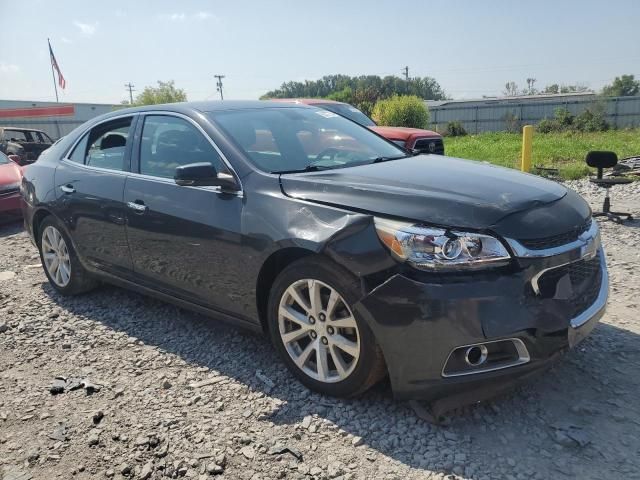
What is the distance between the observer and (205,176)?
11.7 feet

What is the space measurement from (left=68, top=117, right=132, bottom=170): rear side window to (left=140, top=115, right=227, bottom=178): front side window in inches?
11.1

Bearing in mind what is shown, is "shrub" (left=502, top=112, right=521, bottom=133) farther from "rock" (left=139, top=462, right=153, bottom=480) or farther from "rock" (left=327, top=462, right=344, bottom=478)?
"rock" (left=139, top=462, right=153, bottom=480)

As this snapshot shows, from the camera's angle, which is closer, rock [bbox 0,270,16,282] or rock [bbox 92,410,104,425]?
rock [bbox 92,410,104,425]

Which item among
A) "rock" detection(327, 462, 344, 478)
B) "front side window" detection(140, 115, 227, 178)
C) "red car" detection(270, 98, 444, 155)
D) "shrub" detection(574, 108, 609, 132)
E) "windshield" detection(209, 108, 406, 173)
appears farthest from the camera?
"shrub" detection(574, 108, 609, 132)

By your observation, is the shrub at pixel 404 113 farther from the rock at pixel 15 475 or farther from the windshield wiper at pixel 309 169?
the rock at pixel 15 475

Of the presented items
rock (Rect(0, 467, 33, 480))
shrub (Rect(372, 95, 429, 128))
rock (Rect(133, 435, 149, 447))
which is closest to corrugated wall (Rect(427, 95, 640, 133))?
shrub (Rect(372, 95, 429, 128))

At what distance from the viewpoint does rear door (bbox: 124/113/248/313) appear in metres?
3.62

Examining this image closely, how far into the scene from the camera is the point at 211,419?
124 inches

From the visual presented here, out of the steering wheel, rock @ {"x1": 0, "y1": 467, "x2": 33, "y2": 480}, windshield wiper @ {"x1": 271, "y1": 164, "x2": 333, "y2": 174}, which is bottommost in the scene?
rock @ {"x1": 0, "y1": 467, "x2": 33, "y2": 480}

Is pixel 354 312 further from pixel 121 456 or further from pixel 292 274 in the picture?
pixel 121 456

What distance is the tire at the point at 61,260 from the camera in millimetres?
5109

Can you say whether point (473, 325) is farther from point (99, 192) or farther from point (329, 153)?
point (99, 192)

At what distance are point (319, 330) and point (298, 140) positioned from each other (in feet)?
4.93

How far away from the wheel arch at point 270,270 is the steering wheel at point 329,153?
888 mm
